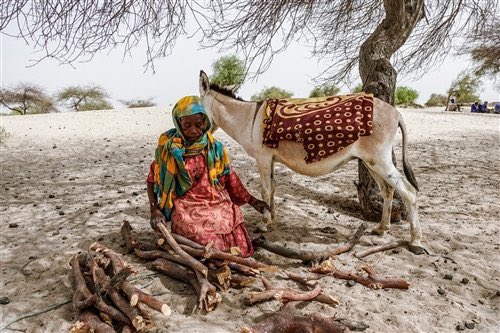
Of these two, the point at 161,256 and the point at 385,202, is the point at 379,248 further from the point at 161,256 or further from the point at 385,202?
the point at 161,256

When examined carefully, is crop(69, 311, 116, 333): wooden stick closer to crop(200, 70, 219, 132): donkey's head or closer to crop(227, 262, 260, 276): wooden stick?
crop(227, 262, 260, 276): wooden stick

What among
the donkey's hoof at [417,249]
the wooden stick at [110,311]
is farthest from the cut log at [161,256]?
the donkey's hoof at [417,249]

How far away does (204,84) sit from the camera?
436cm

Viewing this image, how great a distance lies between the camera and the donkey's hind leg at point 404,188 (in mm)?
3709

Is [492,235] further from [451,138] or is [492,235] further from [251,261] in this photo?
[451,138]

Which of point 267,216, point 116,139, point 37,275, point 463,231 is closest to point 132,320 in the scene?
point 37,275

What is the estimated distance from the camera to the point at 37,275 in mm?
3342

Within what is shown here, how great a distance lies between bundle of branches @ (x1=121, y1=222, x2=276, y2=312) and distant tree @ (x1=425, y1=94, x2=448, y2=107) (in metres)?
38.5

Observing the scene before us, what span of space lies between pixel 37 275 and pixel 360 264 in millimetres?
2822

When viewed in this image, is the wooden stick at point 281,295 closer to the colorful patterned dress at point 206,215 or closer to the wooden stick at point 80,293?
the colorful patterned dress at point 206,215

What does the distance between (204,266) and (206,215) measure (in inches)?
24.5

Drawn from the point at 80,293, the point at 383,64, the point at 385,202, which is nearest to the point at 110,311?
the point at 80,293

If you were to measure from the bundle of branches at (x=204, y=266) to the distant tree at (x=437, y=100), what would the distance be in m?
38.5

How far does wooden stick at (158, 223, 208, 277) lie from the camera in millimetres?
2830
